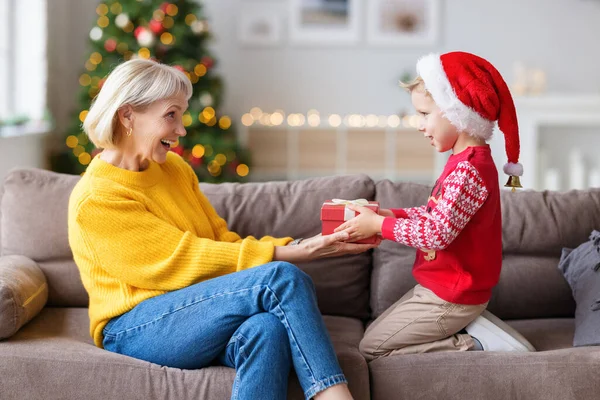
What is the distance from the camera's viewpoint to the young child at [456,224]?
207 centimetres

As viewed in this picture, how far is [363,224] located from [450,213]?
0.27 meters

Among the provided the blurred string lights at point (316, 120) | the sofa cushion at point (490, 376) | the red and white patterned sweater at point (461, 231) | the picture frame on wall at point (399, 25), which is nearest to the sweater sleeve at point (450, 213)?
the red and white patterned sweater at point (461, 231)

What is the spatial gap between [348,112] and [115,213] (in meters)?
4.48

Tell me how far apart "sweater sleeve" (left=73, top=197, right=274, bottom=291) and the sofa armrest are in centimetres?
23

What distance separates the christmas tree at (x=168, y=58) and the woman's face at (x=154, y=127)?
306 centimetres

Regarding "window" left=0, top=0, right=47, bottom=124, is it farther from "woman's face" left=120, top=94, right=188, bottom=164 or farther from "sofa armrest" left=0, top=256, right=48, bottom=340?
"woman's face" left=120, top=94, right=188, bottom=164

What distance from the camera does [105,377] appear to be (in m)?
2.00

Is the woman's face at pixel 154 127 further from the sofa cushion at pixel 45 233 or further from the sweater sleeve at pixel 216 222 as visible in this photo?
the sofa cushion at pixel 45 233

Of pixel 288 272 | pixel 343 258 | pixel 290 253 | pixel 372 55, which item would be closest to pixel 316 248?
pixel 290 253

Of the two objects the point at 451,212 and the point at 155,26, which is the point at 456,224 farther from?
the point at 155,26

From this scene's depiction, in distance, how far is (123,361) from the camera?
2023mm

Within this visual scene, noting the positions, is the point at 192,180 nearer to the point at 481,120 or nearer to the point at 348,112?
the point at 481,120

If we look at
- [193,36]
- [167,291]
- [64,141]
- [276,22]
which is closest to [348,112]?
[276,22]

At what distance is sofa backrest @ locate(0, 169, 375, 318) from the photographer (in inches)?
99.7
